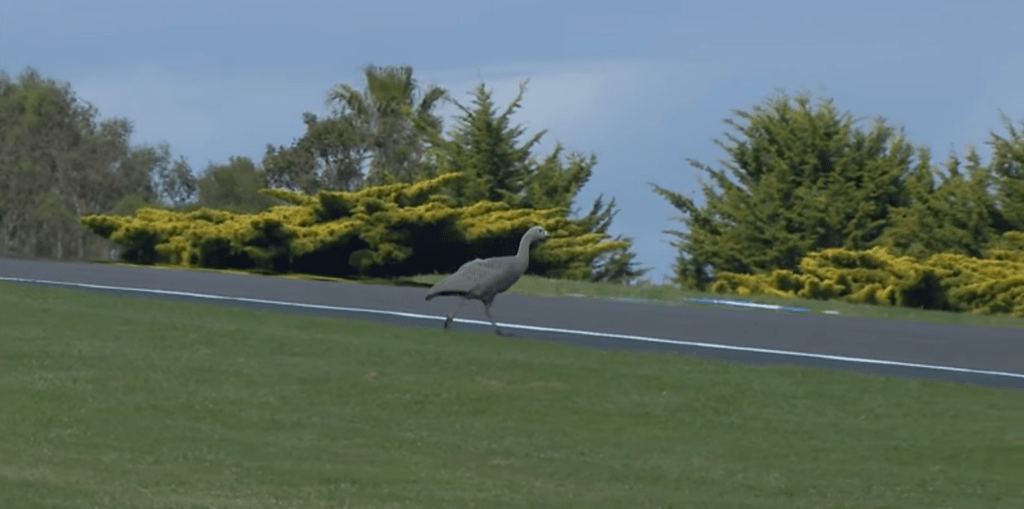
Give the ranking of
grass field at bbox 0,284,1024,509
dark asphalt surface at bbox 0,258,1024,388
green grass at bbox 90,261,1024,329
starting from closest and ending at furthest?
grass field at bbox 0,284,1024,509 → dark asphalt surface at bbox 0,258,1024,388 → green grass at bbox 90,261,1024,329

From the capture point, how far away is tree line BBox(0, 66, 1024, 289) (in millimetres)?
33531

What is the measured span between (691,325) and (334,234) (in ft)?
39.8

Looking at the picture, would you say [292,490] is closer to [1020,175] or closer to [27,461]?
[27,461]

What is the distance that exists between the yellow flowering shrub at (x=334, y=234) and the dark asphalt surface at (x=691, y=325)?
612 centimetres

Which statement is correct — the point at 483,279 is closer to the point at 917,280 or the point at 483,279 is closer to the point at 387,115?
the point at 917,280

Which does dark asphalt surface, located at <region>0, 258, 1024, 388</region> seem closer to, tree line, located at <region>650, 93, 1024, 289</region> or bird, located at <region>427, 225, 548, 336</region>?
bird, located at <region>427, 225, 548, 336</region>

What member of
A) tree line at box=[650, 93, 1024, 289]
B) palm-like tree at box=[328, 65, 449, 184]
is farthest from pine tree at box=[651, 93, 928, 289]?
palm-like tree at box=[328, 65, 449, 184]

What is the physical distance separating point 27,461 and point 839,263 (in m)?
22.2

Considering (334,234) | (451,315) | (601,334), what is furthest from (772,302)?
(334,234)

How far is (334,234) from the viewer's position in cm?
2898

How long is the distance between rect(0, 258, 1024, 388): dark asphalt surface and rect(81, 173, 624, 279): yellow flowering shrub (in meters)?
6.12

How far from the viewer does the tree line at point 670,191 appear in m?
33.5

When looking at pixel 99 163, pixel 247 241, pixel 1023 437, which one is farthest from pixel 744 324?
pixel 99 163

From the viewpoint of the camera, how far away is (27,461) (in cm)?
1009
